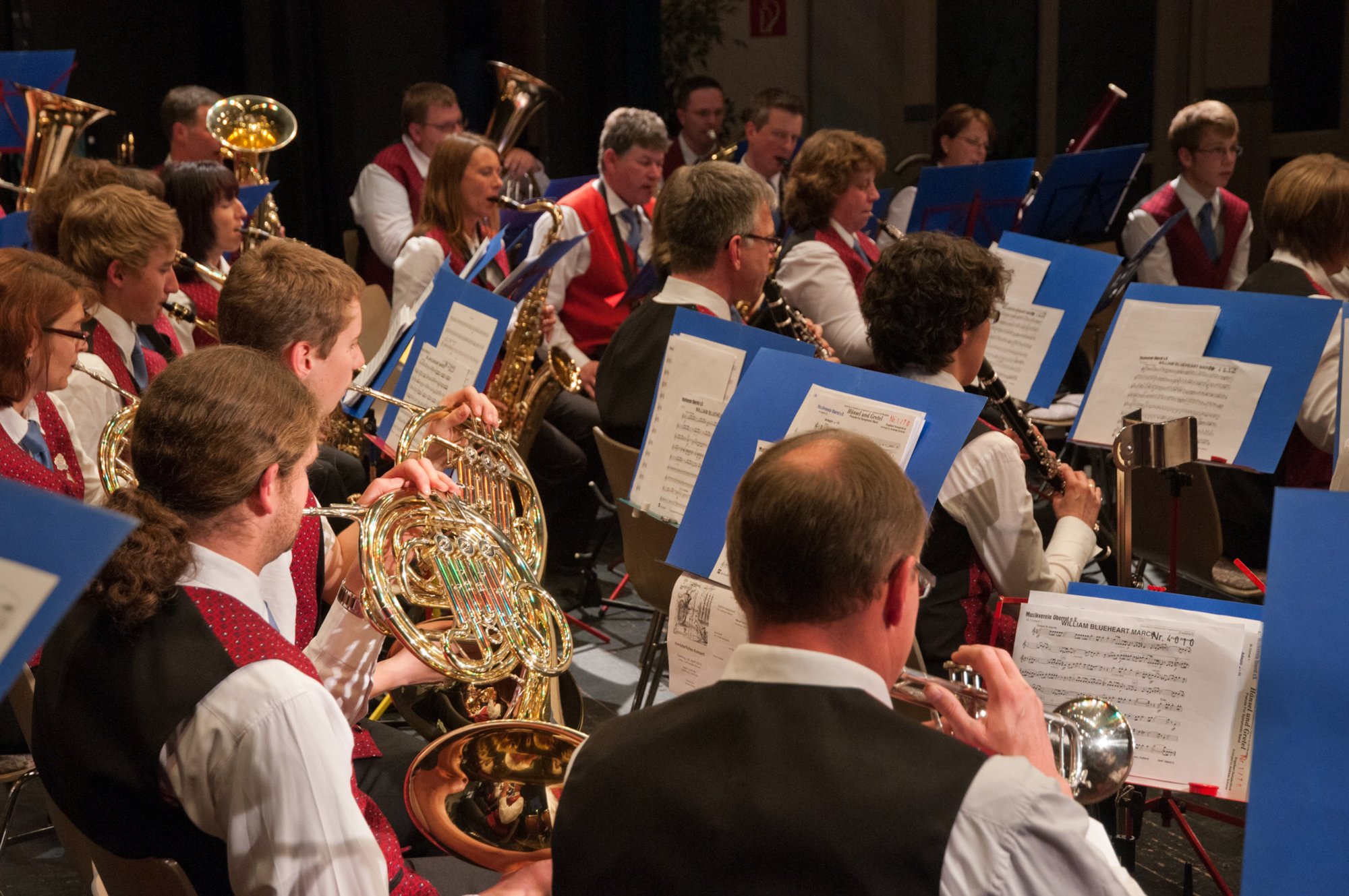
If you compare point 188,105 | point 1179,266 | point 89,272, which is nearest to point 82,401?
point 89,272

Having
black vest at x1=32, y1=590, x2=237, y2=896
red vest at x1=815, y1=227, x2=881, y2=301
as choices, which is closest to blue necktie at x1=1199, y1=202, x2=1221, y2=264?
red vest at x1=815, y1=227, x2=881, y2=301

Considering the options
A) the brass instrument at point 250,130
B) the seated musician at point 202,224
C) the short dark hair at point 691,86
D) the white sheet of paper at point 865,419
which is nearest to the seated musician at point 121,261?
the seated musician at point 202,224

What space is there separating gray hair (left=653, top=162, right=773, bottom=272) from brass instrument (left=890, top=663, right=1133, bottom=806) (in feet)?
6.46

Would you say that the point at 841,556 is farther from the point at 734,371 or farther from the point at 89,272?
the point at 89,272

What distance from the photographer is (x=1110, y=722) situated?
151cm

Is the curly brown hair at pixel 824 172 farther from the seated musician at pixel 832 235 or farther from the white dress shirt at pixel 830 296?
the white dress shirt at pixel 830 296

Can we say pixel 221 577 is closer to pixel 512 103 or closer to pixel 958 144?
pixel 512 103

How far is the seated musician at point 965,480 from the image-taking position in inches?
88.8

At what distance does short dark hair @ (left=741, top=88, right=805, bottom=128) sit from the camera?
5863 millimetres

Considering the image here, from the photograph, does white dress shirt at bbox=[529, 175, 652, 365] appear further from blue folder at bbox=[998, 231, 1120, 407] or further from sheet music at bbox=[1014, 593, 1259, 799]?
sheet music at bbox=[1014, 593, 1259, 799]

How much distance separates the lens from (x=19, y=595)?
0.81 m

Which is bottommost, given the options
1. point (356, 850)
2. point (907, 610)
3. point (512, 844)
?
point (512, 844)

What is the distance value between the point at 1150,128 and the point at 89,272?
22.8 feet

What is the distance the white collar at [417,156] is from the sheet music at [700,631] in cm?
416
